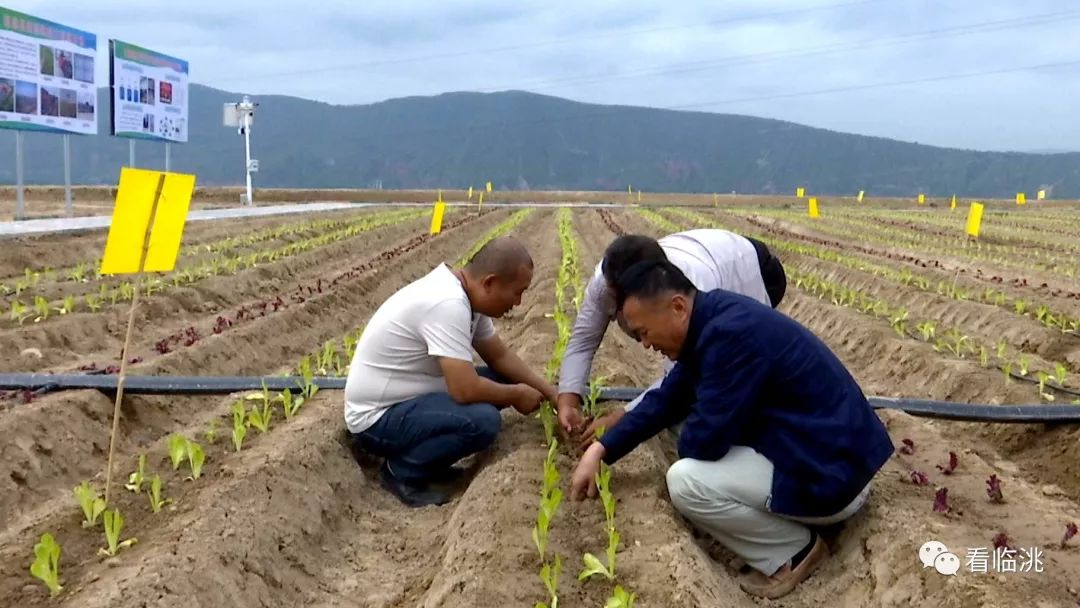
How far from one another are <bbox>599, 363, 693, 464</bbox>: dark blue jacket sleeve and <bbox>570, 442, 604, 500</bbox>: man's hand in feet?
0.11

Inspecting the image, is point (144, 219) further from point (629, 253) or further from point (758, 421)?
point (758, 421)

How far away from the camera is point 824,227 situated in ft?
75.6

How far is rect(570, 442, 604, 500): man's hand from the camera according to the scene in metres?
3.72

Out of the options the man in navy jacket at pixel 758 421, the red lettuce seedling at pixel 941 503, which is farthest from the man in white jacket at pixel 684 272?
the red lettuce seedling at pixel 941 503

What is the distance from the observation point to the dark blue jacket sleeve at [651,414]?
3656 millimetres

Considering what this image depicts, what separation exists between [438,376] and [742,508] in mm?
A: 1684

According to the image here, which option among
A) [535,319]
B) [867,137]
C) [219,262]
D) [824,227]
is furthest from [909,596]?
[867,137]

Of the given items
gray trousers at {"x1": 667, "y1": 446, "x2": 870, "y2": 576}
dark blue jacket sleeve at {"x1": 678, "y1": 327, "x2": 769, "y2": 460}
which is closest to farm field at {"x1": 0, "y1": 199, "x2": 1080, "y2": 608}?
gray trousers at {"x1": 667, "y1": 446, "x2": 870, "y2": 576}

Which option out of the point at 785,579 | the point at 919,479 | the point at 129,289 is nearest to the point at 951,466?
the point at 919,479

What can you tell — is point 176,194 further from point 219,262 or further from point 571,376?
point 219,262

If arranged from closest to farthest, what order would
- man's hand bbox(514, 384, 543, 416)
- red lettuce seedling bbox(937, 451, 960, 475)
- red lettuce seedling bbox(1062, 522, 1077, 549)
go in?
red lettuce seedling bbox(1062, 522, 1077, 549), red lettuce seedling bbox(937, 451, 960, 475), man's hand bbox(514, 384, 543, 416)

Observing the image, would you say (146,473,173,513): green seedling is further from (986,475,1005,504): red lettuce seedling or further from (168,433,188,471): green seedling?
(986,475,1005,504): red lettuce seedling

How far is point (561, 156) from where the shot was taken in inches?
3666

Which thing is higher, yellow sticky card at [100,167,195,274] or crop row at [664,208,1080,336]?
yellow sticky card at [100,167,195,274]
